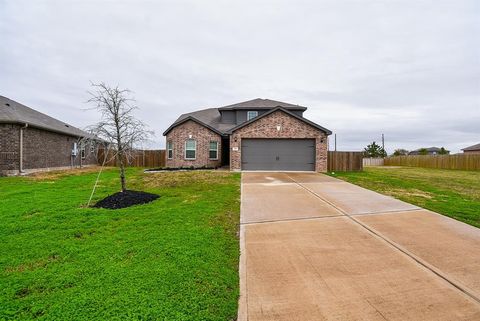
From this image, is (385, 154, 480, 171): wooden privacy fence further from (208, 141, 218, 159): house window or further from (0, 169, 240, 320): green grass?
(0, 169, 240, 320): green grass

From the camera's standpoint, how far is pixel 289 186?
1073 cm

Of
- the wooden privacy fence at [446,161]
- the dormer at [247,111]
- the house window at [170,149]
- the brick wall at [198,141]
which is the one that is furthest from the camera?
the wooden privacy fence at [446,161]

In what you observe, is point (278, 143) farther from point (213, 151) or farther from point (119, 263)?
point (119, 263)

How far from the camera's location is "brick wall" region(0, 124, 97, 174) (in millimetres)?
14828

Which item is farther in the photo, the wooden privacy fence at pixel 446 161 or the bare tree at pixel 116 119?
the wooden privacy fence at pixel 446 161

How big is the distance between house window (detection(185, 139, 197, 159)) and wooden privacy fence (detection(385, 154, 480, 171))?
28725 millimetres

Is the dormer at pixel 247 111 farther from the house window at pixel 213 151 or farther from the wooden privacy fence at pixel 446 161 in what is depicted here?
the wooden privacy fence at pixel 446 161

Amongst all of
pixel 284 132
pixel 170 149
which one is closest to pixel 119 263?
pixel 284 132

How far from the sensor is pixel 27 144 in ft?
52.4

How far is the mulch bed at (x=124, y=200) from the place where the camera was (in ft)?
23.2

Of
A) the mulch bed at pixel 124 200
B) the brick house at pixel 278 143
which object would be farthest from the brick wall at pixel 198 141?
the mulch bed at pixel 124 200

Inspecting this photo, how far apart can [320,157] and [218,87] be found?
1598cm

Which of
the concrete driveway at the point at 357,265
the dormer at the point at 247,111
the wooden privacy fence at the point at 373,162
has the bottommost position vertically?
the concrete driveway at the point at 357,265

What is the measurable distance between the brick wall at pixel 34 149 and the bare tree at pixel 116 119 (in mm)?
5729
